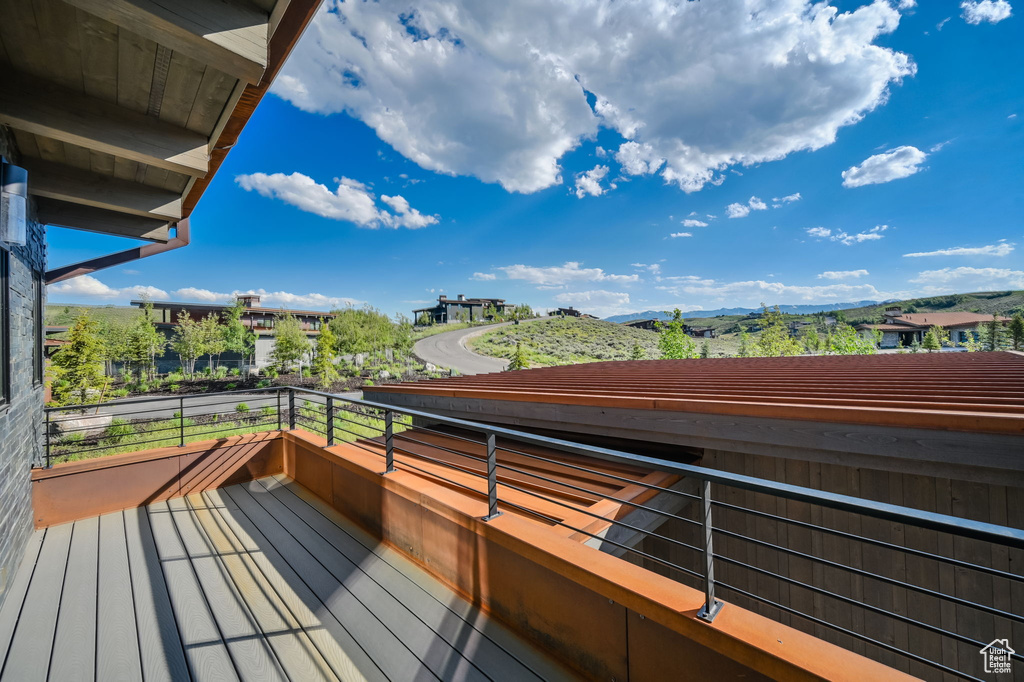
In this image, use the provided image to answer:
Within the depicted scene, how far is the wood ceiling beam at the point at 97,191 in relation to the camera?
3328 millimetres

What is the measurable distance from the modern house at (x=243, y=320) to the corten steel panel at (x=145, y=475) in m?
22.7

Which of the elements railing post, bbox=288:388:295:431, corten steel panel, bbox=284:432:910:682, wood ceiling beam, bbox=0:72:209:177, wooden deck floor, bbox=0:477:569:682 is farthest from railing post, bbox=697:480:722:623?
railing post, bbox=288:388:295:431

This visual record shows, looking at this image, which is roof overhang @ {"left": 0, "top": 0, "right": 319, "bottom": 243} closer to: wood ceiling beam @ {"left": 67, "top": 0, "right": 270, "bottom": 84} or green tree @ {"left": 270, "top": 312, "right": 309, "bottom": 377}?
wood ceiling beam @ {"left": 67, "top": 0, "right": 270, "bottom": 84}

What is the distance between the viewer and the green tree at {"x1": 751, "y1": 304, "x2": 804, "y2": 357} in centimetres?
2044

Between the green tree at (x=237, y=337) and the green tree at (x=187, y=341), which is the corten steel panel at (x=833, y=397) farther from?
the green tree at (x=237, y=337)

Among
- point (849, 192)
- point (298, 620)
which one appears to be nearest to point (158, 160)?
point (298, 620)

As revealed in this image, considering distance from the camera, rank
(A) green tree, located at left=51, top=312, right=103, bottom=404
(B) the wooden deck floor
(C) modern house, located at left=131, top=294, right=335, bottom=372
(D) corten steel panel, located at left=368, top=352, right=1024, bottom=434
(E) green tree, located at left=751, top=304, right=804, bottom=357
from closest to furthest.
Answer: (B) the wooden deck floor, (D) corten steel panel, located at left=368, top=352, right=1024, bottom=434, (A) green tree, located at left=51, top=312, right=103, bottom=404, (E) green tree, located at left=751, top=304, right=804, bottom=357, (C) modern house, located at left=131, top=294, right=335, bottom=372

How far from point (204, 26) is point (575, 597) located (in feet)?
10.9

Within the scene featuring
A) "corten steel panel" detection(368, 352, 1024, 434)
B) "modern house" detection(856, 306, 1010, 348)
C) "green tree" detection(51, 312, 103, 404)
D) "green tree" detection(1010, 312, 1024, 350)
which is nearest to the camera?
"corten steel panel" detection(368, 352, 1024, 434)

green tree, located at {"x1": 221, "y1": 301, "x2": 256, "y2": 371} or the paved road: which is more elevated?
green tree, located at {"x1": 221, "y1": 301, "x2": 256, "y2": 371}

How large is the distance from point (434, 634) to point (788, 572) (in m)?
2.47

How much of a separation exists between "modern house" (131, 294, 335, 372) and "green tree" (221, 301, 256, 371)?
72 cm

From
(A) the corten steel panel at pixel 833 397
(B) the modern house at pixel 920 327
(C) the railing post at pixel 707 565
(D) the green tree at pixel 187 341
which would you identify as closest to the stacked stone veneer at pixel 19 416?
(A) the corten steel panel at pixel 833 397

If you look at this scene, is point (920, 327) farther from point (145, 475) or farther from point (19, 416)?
point (19, 416)
